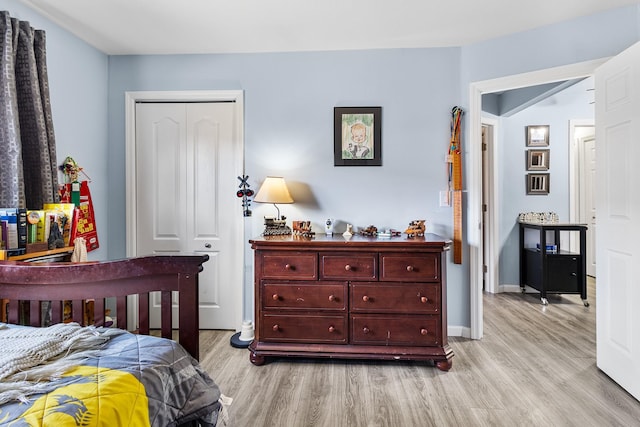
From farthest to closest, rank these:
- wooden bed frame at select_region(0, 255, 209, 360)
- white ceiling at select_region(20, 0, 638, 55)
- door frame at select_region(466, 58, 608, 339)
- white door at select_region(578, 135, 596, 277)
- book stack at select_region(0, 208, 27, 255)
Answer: white door at select_region(578, 135, 596, 277)
door frame at select_region(466, 58, 608, 339)
white ceiling at select_region(20, 0, 638, 55)
book stack at select_region(0, 208, 27, 255)
wooden bed frame at select_region(0, 255, 209, 360)

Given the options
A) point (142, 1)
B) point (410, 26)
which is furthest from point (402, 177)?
point (142, 1)

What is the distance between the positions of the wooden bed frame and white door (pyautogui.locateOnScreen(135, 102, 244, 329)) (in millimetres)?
1821

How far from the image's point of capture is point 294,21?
254 centimetres

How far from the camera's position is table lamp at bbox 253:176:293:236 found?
2.71 m

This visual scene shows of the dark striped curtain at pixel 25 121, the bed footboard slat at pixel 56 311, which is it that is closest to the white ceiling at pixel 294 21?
the dark striped curtain at pixel 25 121

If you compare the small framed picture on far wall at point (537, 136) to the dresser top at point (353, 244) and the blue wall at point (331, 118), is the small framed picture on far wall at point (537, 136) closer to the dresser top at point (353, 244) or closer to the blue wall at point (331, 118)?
the blue wall at point (331, 118)

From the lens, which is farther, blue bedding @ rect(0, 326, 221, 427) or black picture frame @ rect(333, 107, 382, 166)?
black picture frame @ rect(333, 107, 382, 166)

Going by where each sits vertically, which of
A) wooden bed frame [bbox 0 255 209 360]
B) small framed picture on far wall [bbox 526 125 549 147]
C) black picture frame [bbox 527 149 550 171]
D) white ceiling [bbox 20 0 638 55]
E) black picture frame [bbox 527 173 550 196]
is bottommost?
wooden bed frame [bbox 0 255 209 360]

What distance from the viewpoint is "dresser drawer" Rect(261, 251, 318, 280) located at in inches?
96.0

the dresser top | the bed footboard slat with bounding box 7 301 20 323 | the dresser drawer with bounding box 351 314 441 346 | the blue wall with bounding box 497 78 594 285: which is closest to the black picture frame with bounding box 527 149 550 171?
the blue wall with bounding box 497 78 594 285

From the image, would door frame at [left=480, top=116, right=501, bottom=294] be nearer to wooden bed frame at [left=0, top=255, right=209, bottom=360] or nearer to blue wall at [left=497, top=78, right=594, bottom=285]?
blue wall at [left=497, top=78, right=594, bottom=285]

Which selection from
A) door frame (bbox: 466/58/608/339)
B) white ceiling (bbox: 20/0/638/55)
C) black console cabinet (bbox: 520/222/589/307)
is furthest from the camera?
black console cabinet (bbox: 520/222/589/307)

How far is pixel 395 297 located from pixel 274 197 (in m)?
1.16

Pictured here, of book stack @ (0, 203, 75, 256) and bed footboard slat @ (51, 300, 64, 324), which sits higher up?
book stack @ (0, 203, 75, 256)
